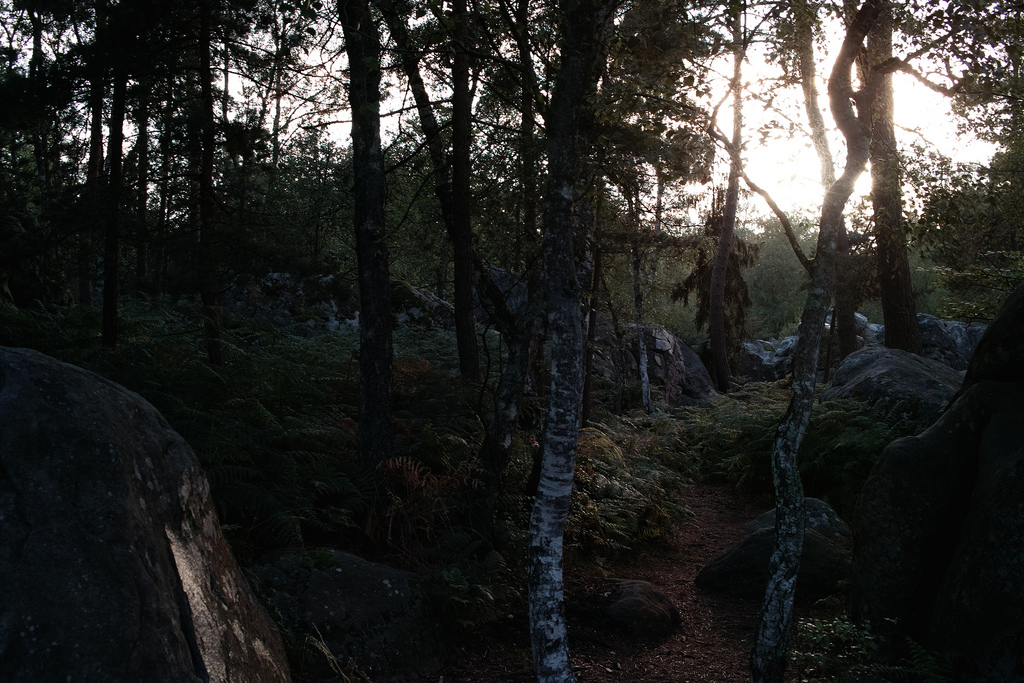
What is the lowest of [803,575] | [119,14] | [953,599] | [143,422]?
[803,575]

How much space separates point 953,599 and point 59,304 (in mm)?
13839

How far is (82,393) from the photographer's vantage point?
3.54 metres

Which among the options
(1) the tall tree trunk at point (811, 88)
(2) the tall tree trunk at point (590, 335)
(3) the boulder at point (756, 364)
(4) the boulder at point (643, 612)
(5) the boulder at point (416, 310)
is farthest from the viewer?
(3) the boulder at point (756, 364)

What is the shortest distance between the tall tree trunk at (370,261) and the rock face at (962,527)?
4598 mm

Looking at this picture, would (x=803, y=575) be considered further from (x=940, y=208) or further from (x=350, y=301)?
(x=350, y=301)

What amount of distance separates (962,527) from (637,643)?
300cm

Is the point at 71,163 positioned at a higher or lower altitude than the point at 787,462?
higher

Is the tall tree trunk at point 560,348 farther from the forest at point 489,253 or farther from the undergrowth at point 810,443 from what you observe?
the undergrowth at point 810,443

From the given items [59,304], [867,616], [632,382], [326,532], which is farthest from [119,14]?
→ [632,382]

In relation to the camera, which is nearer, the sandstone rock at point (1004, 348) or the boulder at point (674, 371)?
the sandstone rock at point (1004, 348)

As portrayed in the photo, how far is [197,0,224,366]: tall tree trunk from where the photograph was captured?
8539 mm

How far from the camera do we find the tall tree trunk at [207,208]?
8.54 metres

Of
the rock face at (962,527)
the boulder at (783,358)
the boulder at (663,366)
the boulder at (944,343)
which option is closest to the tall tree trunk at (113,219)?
the rock face at (962,527)

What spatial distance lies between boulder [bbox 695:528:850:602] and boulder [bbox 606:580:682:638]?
1005mm
